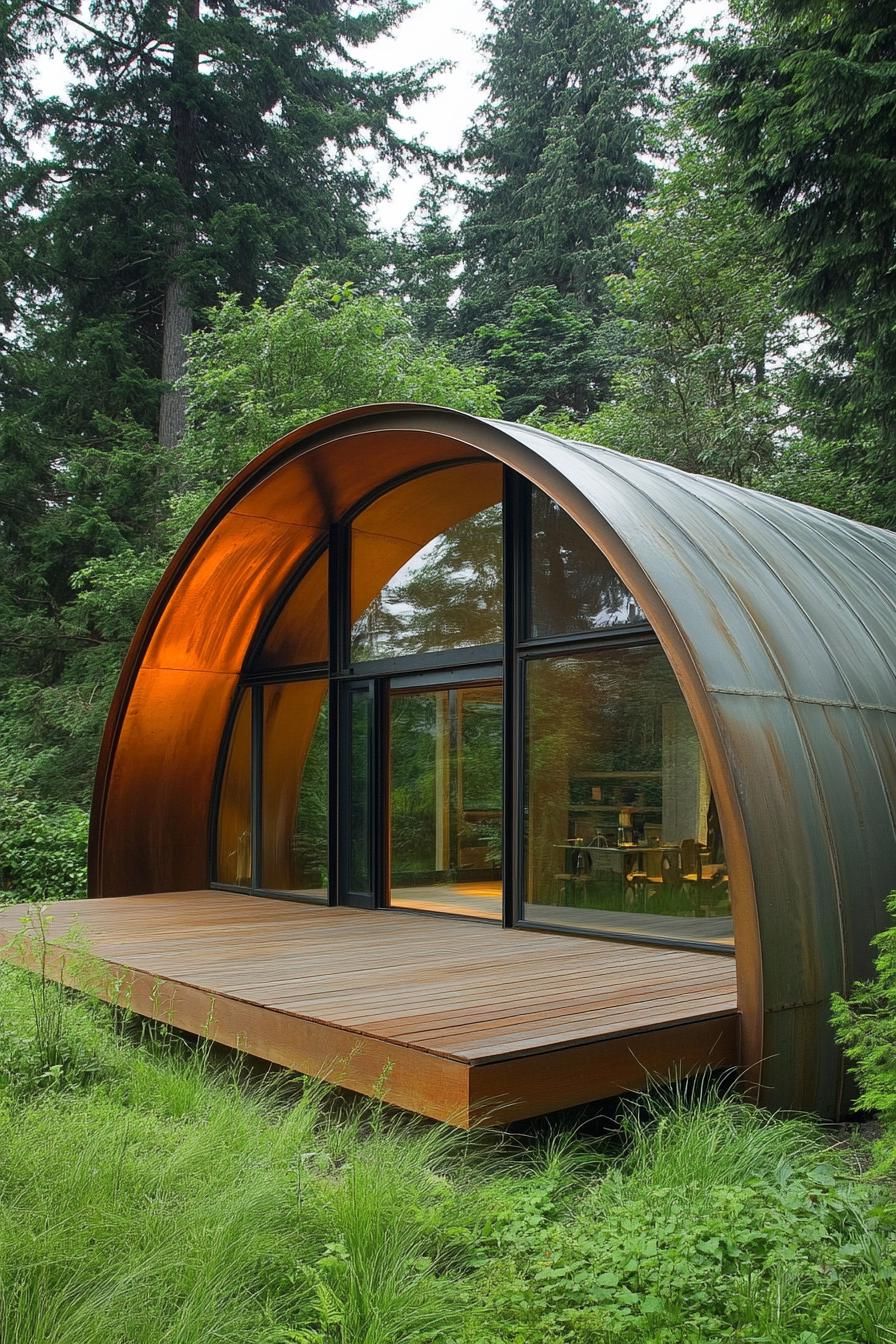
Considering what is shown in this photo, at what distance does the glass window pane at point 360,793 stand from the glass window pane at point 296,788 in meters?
0.29

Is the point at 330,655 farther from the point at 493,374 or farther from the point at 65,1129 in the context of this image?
the point at 493,374

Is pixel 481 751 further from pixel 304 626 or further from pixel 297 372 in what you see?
pixel 297 372

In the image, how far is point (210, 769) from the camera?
977 centimetres

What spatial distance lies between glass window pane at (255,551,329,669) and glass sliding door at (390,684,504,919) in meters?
1.06

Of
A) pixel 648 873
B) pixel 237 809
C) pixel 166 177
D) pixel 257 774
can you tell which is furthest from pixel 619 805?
pixel 166 177

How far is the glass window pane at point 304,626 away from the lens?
9102 millimetres

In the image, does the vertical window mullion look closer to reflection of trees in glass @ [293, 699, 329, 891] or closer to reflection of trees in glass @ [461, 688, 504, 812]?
reflection of trees in glass @ [293, 699, 329, 891]

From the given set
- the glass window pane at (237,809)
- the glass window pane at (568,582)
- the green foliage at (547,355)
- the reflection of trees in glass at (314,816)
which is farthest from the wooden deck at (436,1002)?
the green foliage at (547,355)

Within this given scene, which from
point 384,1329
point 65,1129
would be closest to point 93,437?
point 65,1129

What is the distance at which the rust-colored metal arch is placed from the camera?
4.50 m

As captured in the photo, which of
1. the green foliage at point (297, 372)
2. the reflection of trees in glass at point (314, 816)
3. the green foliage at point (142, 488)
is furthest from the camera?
the green foliage at point (142, 488)

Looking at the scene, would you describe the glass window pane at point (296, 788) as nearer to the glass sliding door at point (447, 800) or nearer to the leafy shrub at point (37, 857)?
the glass sliding door at point (447, 800)

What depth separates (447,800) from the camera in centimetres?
780

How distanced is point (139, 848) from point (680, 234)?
9.48 m
